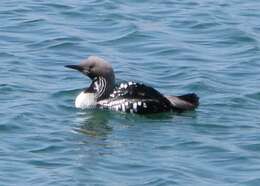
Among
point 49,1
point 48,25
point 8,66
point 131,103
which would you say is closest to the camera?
point 131,103

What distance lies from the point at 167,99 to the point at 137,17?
201 inches

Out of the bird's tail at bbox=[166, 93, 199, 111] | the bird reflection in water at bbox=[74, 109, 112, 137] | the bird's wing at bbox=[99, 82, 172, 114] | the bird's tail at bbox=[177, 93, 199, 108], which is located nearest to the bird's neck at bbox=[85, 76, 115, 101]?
the bird's wing at bbox=[99, 82, 172, 114]

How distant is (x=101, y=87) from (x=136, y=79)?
115cm

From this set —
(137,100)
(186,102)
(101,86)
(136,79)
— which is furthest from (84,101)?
(136,79)

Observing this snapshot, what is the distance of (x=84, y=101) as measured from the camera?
17.4 m

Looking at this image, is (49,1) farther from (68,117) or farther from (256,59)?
(68,117)

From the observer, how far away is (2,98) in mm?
17609

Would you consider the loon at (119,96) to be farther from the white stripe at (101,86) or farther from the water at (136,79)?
the water at (136,79)

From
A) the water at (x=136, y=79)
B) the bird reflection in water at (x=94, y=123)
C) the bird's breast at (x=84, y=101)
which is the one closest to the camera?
the water at (x=136, y=79)

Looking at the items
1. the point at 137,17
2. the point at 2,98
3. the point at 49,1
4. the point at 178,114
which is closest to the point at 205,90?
the point at 178,114

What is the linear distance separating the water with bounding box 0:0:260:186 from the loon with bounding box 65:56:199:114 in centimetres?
13

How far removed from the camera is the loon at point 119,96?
1717 centimetres

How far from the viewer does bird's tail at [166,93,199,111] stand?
1716cm

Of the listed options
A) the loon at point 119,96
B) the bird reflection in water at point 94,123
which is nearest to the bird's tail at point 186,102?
the loon at point 119,96
